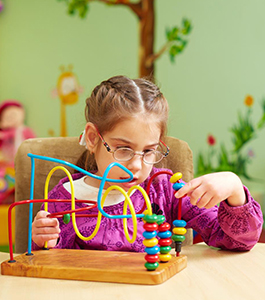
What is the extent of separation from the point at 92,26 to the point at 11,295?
331cm

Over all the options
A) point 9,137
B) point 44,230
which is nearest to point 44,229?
point 44,230

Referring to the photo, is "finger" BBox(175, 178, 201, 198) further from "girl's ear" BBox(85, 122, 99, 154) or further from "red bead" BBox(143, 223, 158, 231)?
"girl's ear" BBox(85, 122, 99, 154)

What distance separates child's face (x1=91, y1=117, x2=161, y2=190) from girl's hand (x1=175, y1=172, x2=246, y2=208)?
0.55 feet

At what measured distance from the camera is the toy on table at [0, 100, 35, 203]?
11.4 ft

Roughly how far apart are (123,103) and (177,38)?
8.68ft

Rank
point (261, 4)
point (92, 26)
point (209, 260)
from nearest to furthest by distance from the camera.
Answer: point (209, 260)
point (261, 4)
point (92, 26)

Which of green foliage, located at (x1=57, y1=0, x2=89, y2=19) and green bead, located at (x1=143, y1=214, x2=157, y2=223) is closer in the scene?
green bead, located at (x1=143, y1=214, x2=157, y2=223)

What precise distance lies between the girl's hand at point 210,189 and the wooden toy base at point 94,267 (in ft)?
0.41

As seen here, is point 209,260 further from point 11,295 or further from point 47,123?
point 47,123

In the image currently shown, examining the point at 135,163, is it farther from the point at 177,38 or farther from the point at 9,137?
the point at 9,137

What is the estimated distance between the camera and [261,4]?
3.42m

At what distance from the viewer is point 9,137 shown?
12.2 ft

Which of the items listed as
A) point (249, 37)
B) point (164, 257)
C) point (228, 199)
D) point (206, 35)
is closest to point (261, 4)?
point (249, 37)

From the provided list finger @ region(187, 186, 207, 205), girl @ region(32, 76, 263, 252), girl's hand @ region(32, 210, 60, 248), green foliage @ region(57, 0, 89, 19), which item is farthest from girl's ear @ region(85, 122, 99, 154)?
green foliage @ region(57, 0, 89, 19)
